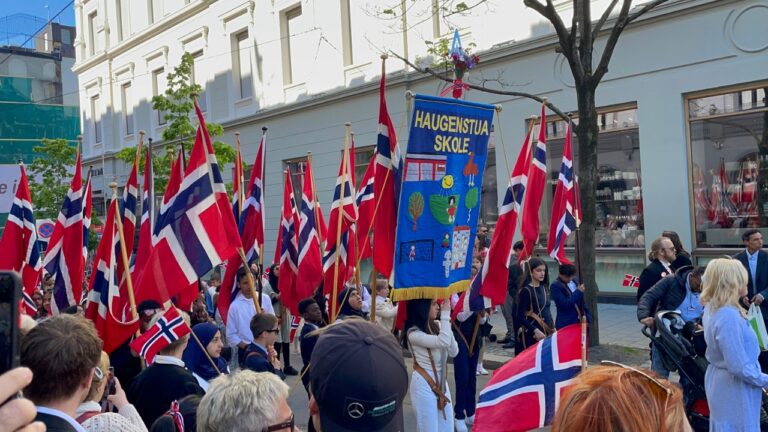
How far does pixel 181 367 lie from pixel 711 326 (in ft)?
11.9

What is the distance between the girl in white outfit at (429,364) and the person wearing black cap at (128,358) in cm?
231

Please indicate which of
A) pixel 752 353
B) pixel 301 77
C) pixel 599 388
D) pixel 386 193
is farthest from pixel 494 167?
pixel 599 388

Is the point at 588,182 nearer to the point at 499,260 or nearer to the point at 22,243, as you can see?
the point at 499,260

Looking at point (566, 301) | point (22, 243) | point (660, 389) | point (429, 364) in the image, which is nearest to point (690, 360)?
point (566, 301)

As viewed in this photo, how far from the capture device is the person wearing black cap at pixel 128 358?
6031 millimetres

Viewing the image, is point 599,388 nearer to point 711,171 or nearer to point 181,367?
point 181,367

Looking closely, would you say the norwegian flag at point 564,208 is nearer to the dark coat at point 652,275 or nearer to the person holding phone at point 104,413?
the dark coat at point 652,275

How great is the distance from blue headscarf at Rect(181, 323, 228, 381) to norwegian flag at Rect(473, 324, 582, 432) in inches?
106

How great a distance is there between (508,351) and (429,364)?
5974 millimetres

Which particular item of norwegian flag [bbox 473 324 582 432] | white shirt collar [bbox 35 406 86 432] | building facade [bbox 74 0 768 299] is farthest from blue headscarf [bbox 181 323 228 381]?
building facade [bbox 74 0 768 299]

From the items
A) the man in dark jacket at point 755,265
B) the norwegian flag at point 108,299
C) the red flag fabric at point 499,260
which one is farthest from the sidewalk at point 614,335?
the norwegian flag at point 108,299

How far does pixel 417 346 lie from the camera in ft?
18.8

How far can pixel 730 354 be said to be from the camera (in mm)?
4727

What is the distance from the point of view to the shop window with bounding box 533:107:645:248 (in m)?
14.6
